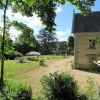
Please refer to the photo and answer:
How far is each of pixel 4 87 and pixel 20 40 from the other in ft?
10.8

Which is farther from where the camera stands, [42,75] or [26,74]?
[26,74]

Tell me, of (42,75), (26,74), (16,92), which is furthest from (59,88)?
(26,74)

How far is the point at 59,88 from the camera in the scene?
41.8 ft

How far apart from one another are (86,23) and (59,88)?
103ft

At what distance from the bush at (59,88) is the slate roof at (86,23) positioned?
2926cm

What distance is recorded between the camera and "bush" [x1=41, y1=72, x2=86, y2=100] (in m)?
12.6

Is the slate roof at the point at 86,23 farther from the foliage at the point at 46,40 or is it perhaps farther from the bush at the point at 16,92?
the foliage at the point at 46,40

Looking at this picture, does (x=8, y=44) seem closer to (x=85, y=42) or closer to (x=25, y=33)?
(x=25, y=33)

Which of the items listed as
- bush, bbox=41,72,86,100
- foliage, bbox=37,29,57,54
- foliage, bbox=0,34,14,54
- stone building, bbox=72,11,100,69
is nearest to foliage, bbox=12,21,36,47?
foliage, bbox=0,34,14,54

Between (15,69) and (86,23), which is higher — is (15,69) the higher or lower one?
the lower one

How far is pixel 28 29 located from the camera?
1388cm

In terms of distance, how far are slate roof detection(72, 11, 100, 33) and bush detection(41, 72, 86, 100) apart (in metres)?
29.3

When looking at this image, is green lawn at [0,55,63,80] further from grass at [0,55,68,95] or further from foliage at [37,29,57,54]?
foliage at [37,29,57,54]

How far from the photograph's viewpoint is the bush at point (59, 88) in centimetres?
1262
